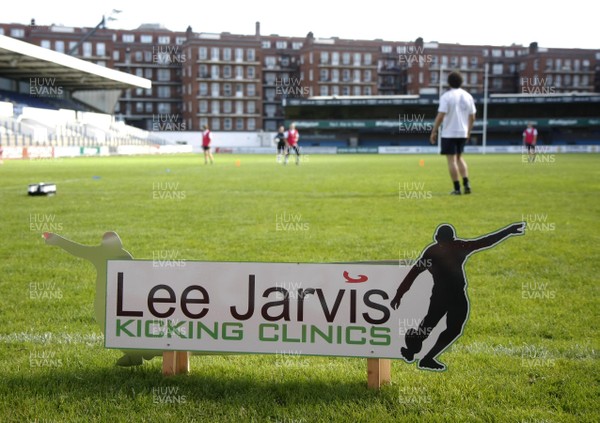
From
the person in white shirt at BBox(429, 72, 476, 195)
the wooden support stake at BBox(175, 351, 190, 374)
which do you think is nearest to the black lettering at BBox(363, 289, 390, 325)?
the wooden support stake at BBox(175, 351, 190, 374)

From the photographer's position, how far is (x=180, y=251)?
7.48m

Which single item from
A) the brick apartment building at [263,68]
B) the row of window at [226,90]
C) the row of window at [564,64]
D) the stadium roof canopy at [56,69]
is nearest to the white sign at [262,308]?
the stadium roof canopy at [56,69]

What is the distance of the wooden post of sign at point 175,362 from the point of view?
3766mm

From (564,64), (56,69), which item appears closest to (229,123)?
(56,69)

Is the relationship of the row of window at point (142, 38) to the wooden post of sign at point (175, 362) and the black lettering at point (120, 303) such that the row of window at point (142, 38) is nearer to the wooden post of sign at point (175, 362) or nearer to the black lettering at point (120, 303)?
the black lettering at point (120, 303)

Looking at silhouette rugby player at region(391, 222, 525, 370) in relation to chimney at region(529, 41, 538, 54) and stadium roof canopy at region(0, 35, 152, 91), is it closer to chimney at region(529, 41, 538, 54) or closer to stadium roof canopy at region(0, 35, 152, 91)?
stadium roof canopy at region(0, 35, 152, 91)

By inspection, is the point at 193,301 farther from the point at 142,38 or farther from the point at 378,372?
the point at 142,38

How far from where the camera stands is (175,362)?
12.4ft

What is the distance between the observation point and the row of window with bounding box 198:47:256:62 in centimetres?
10294

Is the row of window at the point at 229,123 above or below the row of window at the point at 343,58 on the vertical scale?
below

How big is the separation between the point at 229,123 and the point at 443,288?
101 m

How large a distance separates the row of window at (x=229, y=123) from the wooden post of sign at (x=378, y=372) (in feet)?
324

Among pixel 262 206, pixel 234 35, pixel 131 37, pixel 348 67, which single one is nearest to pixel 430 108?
pixel 348 67

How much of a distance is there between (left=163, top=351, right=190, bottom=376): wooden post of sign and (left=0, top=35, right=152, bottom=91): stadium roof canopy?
153 ft
